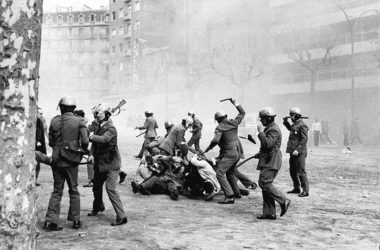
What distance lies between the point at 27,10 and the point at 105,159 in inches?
124

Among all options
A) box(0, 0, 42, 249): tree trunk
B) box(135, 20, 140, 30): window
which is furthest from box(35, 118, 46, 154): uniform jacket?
box(135, 20, 140, 30): window

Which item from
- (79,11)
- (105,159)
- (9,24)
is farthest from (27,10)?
(79,11)

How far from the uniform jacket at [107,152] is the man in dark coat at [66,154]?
0.93 feet

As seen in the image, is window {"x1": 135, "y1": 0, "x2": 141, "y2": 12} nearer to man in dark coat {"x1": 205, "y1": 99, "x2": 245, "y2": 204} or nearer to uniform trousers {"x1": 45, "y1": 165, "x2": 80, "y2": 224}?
man in dark coat {"x1": 205, "y1": 99, "x2": 245, "y2": 204}

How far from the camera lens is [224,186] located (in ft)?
21.7

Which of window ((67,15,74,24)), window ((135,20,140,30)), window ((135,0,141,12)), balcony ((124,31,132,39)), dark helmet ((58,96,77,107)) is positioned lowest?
dark helmet ((58,96,77,107))

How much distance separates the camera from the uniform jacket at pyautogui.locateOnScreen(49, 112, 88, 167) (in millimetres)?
4820

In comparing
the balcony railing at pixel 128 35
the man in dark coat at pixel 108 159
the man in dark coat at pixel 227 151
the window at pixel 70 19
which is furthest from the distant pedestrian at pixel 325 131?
the window at pixel 70 19

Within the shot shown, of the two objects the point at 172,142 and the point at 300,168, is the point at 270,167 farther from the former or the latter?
the point at 172,142

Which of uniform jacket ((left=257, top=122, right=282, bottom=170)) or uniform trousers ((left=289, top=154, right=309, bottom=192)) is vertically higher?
uniform jacket ((left=257, top=122, right=282, bottom=170))

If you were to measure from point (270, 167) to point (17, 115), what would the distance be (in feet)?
12.9

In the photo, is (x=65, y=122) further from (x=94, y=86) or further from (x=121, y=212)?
(x=94, y=86)

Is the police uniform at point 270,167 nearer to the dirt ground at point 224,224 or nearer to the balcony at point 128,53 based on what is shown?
the dirt ground at point 224,224

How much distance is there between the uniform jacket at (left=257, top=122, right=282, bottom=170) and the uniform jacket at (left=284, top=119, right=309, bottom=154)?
Answer: 6.19ft
